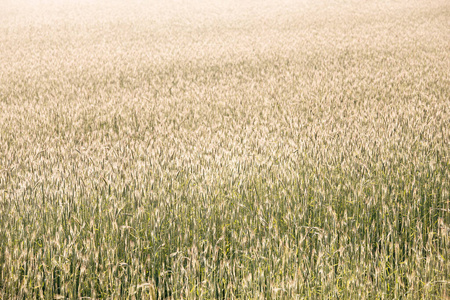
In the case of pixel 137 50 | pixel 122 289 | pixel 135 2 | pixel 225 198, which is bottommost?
pixel 122 289

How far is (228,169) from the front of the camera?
9.95 ft

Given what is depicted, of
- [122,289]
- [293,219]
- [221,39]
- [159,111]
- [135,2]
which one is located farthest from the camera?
[135,2]

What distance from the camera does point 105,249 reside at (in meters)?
2.19

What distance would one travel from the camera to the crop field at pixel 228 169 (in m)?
1.96

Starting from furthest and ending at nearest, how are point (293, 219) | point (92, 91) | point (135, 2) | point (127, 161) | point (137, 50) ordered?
point (135, 2), point (137, 50), point (92, 91), point (127, 161), point (293, 219)

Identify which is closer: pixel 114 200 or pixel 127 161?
pixel 114 200

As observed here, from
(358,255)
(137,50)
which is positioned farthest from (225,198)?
(137,50)

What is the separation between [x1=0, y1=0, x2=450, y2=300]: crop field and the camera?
1.96m

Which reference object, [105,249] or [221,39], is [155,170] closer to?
[105,249]

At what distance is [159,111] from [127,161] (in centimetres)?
242

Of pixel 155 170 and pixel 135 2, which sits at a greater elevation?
pixel 135 2

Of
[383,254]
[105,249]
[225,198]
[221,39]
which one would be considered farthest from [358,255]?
[221,39]

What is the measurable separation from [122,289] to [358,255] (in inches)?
50.0

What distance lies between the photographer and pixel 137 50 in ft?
39.9
